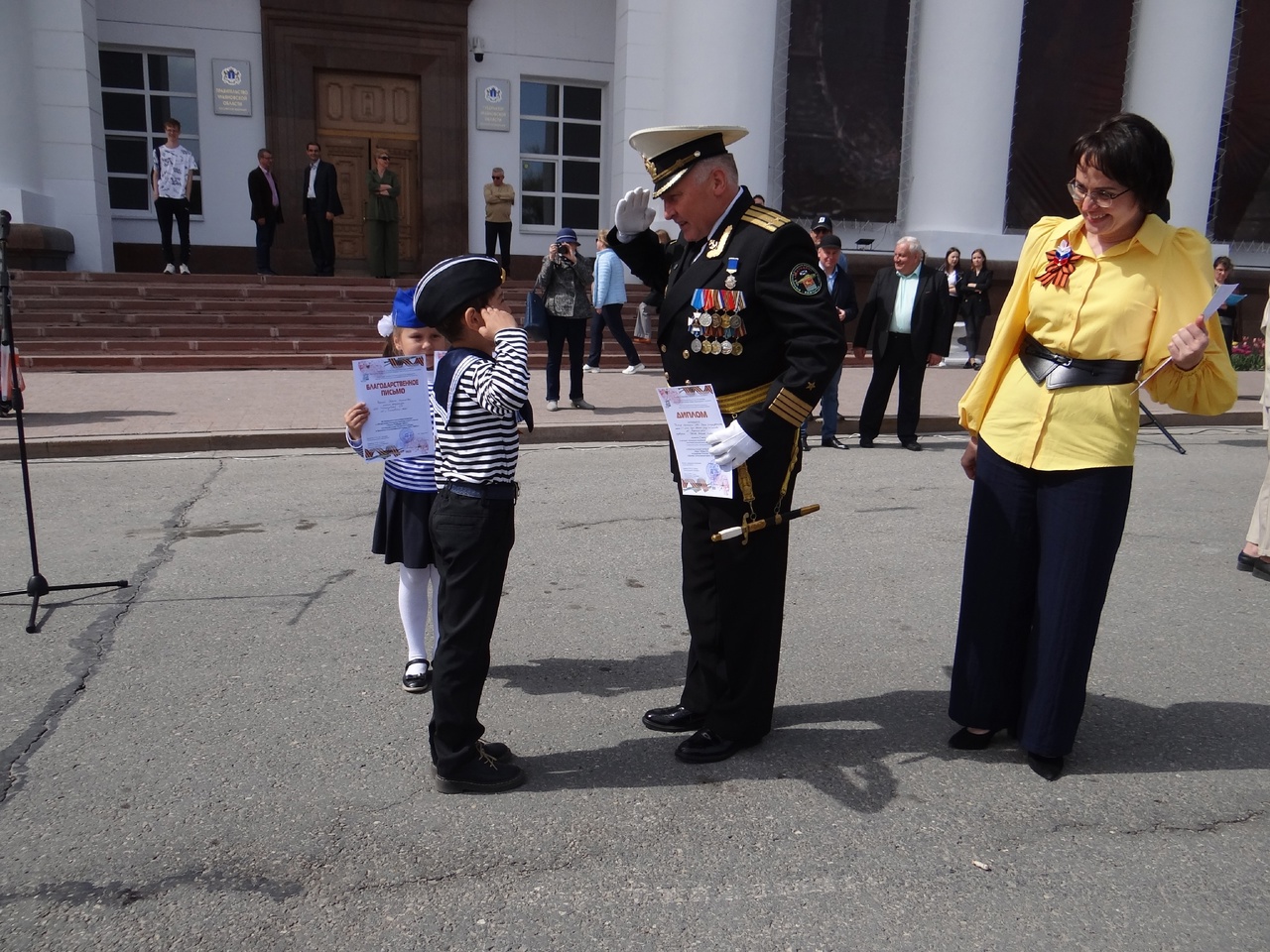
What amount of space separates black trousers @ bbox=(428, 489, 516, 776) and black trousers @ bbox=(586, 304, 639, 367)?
9.24 meters

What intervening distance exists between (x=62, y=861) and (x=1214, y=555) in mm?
5785

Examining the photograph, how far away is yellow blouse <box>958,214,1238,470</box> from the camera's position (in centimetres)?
306

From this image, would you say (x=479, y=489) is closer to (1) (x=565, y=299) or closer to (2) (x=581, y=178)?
(1) (x=565, y=299)

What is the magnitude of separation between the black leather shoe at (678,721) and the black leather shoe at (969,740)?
846 millimetres

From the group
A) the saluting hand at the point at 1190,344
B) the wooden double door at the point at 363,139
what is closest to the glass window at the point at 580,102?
the wooden double door at the point at 363,139

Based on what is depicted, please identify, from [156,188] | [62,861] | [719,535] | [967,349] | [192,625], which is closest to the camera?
[62,861]

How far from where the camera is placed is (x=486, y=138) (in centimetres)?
1761

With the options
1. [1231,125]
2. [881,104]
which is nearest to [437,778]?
[881,104]

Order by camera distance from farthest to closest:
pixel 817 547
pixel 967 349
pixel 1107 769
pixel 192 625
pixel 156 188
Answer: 1. pixel 967 349
2. pixel 156 188
3. pixel 817 547
4. pixel 192 625
5. pixel 1107 769

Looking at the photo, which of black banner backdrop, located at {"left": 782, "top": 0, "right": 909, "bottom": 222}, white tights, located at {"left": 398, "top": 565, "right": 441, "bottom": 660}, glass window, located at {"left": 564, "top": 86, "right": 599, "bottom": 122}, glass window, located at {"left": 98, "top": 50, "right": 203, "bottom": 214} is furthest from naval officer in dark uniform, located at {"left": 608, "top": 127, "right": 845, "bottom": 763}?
glass window, located at {"left": 564, "top": 86, "right": 599, "bottom": 122}

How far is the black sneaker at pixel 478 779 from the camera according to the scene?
3.12m

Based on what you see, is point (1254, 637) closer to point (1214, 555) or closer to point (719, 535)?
point (1214, 555)

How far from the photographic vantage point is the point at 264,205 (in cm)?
1511

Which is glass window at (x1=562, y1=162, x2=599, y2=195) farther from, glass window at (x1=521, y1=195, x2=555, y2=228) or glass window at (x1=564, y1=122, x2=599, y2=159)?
glass window at (x1=521, y1=195, x2=555, y2=228)
